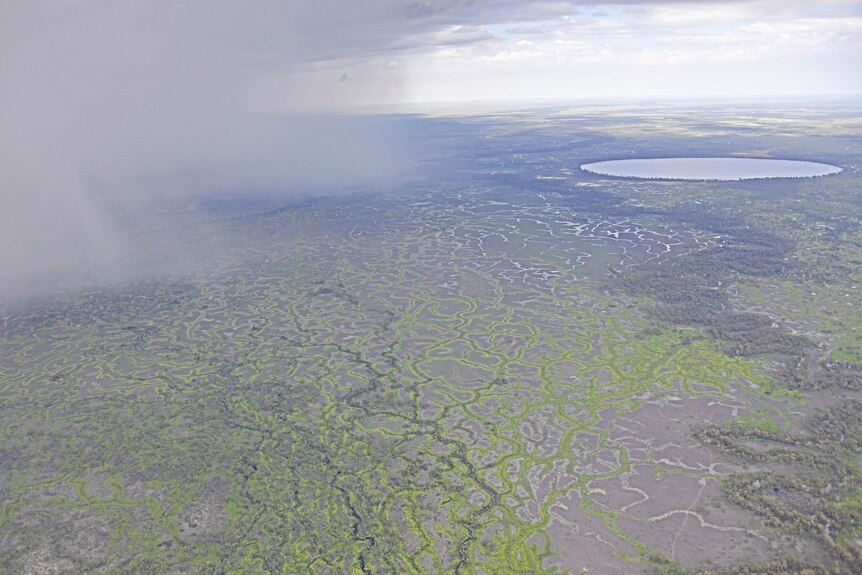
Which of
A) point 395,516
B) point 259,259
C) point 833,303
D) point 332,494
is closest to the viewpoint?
point 395,516

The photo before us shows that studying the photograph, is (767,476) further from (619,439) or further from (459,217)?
(459,217)

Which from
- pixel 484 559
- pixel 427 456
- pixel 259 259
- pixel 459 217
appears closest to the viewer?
pixel 484 559

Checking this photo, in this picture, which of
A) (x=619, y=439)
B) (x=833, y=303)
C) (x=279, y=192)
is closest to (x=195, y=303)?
(x=619, y=439)

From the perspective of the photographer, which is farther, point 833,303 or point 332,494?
point 833,303

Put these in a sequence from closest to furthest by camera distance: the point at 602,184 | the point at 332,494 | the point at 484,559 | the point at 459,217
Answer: the point at 484,559 < the point at 332,494 < the point at 459,217 < the point at 602,184

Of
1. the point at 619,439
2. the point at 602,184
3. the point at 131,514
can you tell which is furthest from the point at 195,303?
the point at 602,184

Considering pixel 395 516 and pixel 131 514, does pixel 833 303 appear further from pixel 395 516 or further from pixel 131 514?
pixel 131 514
